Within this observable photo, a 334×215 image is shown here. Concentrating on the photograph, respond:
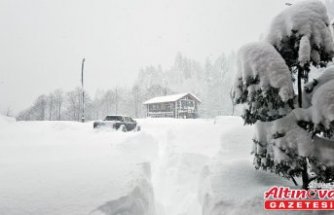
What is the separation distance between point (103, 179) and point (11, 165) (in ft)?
8.91

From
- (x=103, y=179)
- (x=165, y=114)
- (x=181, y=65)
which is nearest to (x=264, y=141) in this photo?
(x=103, y=179)

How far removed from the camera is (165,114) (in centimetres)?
4856

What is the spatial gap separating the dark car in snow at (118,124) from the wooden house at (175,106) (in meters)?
26.7

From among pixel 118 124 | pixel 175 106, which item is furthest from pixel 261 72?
pixel 175 106

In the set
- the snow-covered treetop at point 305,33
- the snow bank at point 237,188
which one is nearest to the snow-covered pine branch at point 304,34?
the snow-covered treetop at point 305,33

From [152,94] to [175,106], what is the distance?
26093mm

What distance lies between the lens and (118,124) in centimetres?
1803

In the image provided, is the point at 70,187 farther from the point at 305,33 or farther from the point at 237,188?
the point at 305,33

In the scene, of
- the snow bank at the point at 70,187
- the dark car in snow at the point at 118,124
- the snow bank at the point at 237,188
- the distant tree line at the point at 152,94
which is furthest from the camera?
the distant tree line at the point at 152,94

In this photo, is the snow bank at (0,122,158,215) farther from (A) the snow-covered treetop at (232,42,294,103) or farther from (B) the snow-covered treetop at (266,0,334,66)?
(B) the snow-covered treetop at (266,0,334,66)

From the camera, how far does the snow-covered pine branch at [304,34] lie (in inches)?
125

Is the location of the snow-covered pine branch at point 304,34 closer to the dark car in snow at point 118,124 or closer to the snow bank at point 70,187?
the snow bank at point 70,187

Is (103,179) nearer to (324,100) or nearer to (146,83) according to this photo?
(324,100)

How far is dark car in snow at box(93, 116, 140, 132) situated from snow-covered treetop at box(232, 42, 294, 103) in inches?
603
